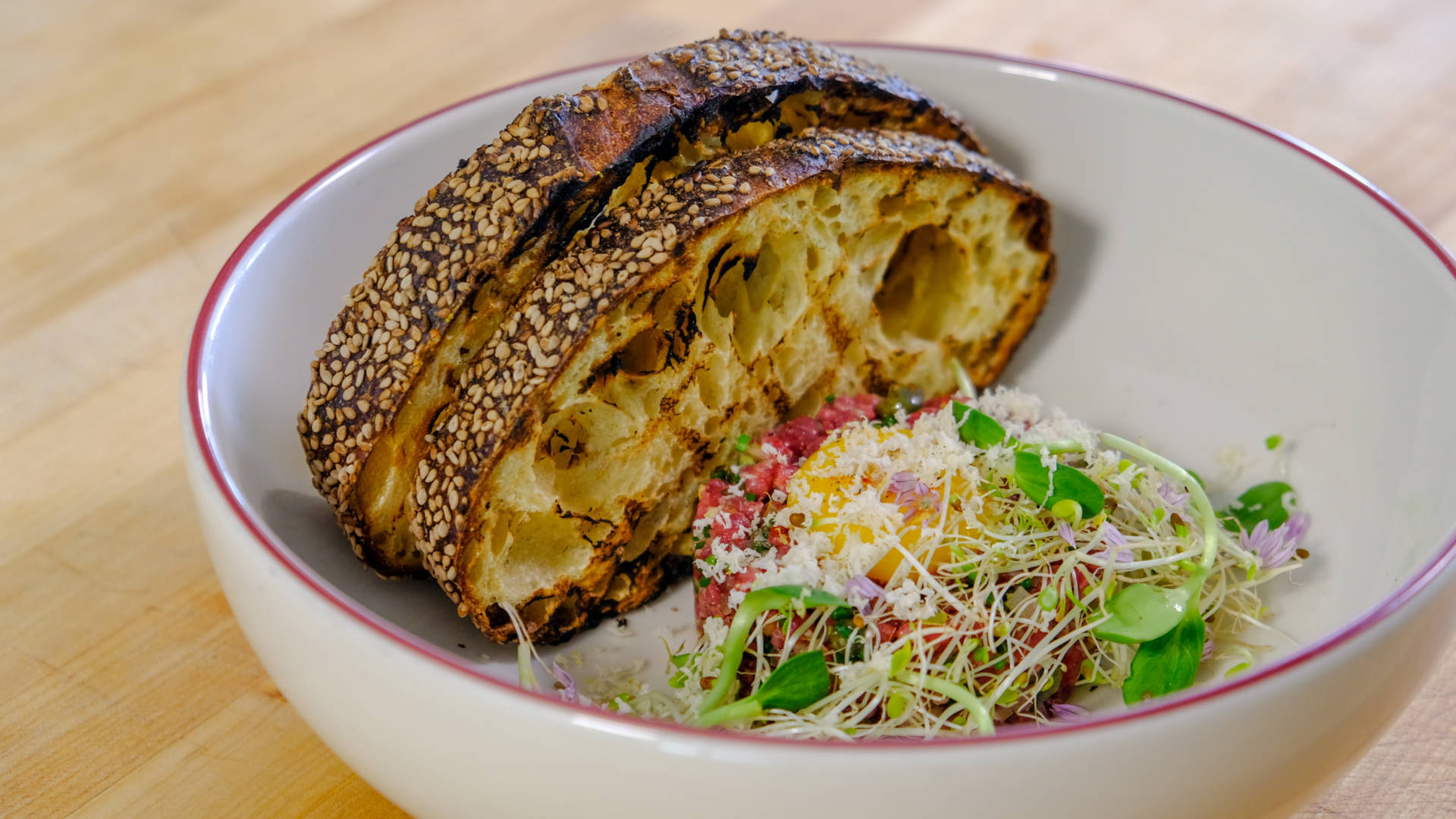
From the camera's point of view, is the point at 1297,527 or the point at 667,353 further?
the point at 1297,527

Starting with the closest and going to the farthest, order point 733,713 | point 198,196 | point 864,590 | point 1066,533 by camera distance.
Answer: point 733,713 → point 864,590 → point 1066,533 → point 198,196

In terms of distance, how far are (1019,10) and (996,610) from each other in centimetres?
216

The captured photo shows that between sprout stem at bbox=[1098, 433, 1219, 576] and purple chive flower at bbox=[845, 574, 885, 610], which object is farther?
sprout stem at bbox=[1098, 433, 1219, 576]

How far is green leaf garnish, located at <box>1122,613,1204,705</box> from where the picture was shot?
4.81ft

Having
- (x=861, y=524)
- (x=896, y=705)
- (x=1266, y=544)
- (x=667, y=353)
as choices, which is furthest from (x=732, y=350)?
(x=1266, y=544)

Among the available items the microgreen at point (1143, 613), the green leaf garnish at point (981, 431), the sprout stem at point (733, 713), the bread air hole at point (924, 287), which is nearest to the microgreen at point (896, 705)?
the sprout stem at point (733, 713)

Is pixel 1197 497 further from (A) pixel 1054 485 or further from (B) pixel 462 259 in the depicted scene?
(B) pixel 462 259

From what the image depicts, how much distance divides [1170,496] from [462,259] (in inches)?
40.1

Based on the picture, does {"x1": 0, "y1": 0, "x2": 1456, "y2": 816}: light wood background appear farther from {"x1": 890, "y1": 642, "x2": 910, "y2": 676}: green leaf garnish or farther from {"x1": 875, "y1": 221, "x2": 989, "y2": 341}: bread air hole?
{"x1": 875, "y1": 221, "x2": 989, "y2": 341}: bread air hole

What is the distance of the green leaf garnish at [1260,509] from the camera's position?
1771mm

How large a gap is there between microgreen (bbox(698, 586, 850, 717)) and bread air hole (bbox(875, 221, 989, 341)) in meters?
0.71

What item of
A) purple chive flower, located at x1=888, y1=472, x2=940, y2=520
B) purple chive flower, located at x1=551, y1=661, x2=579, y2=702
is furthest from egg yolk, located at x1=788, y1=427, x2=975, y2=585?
purple chive flower, located at x1=551, y1=661, x2=579, y2=702

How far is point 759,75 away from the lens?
170 centimetres

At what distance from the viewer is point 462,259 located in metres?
1.52
